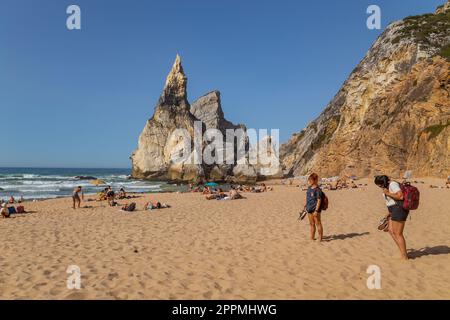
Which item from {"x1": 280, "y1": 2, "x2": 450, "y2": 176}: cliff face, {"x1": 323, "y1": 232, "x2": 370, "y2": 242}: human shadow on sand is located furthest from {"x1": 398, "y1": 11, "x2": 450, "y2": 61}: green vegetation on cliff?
{"x1": 323, "y1": 232, "x2": 370, "y2": 242}: human shadow on sand

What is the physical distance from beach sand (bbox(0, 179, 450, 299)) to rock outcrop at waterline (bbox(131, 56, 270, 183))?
51587 millimetres

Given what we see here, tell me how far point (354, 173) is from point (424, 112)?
10675mm

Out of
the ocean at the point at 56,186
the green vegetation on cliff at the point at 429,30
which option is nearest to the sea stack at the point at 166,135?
the ocean at the point at 56,186

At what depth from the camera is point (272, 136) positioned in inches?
3590

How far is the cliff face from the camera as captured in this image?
32875 mm

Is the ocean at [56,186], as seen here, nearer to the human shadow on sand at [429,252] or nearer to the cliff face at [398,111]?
the cliff face at [398,111]

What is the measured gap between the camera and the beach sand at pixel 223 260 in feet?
17.8

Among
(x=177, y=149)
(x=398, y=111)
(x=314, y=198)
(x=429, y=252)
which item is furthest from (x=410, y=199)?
(x=177, y=149)

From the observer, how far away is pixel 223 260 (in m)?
7.26

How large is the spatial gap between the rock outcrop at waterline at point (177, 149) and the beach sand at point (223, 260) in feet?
169

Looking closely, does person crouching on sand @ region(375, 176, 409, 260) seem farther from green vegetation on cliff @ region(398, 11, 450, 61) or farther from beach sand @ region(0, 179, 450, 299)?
green vegetation on cliff @ region(398, 11, 450, 61)

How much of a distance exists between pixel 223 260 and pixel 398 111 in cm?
3777

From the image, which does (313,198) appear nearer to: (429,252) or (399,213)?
(399,213)
